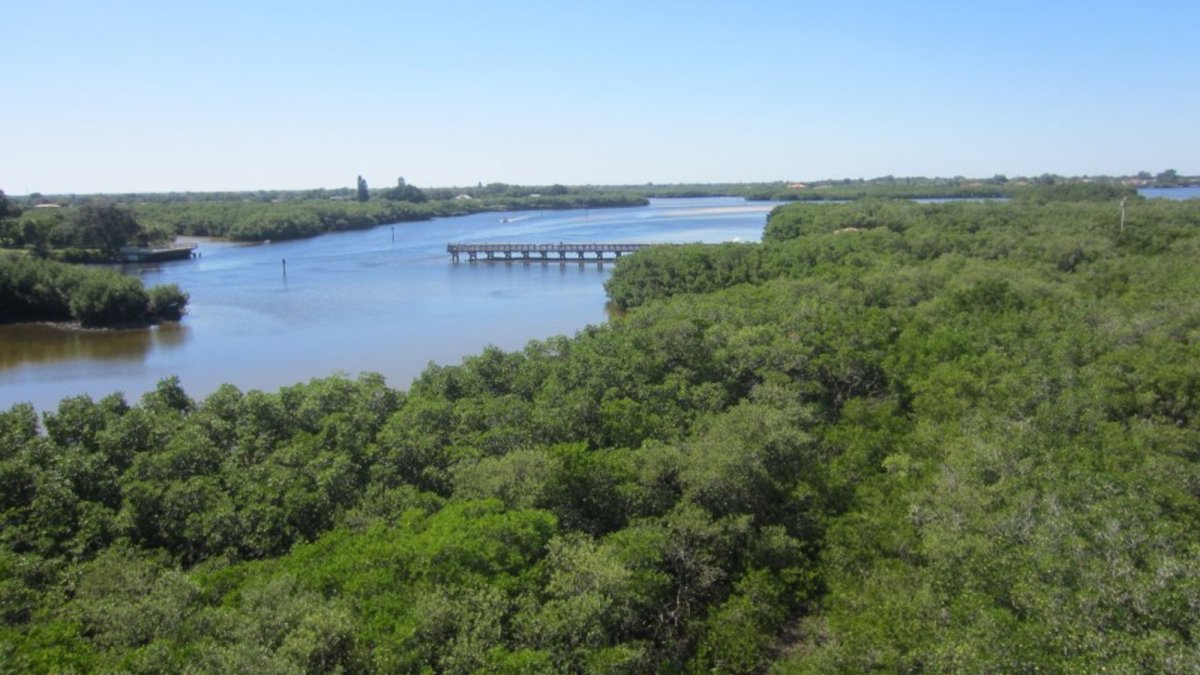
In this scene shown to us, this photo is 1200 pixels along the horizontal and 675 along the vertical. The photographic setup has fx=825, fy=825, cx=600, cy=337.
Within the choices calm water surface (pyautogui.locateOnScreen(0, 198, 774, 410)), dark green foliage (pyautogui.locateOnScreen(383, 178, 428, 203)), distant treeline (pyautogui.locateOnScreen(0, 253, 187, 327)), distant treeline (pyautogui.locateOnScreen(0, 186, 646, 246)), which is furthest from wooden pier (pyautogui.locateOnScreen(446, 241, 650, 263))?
dark green foliage (pyautogui.locateOnScreen(383, 178, 428, 203))

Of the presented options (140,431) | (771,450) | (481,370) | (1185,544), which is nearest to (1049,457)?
(1185,544)

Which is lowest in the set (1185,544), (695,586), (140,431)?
(695,586)

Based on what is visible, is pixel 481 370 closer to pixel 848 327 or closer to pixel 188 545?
pixel 188 545

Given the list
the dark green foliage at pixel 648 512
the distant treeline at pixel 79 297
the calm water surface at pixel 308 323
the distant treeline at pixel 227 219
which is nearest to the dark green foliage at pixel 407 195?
the distant treeline at pixel 227 219

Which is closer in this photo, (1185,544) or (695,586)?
(1185,544)

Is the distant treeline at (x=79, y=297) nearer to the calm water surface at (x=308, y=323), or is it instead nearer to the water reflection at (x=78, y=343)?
the water reflection at (x=78, y=343)

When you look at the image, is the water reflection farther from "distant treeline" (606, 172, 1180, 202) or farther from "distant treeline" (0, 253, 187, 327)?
"distant treeline" (606, 172, 1180, 202)
